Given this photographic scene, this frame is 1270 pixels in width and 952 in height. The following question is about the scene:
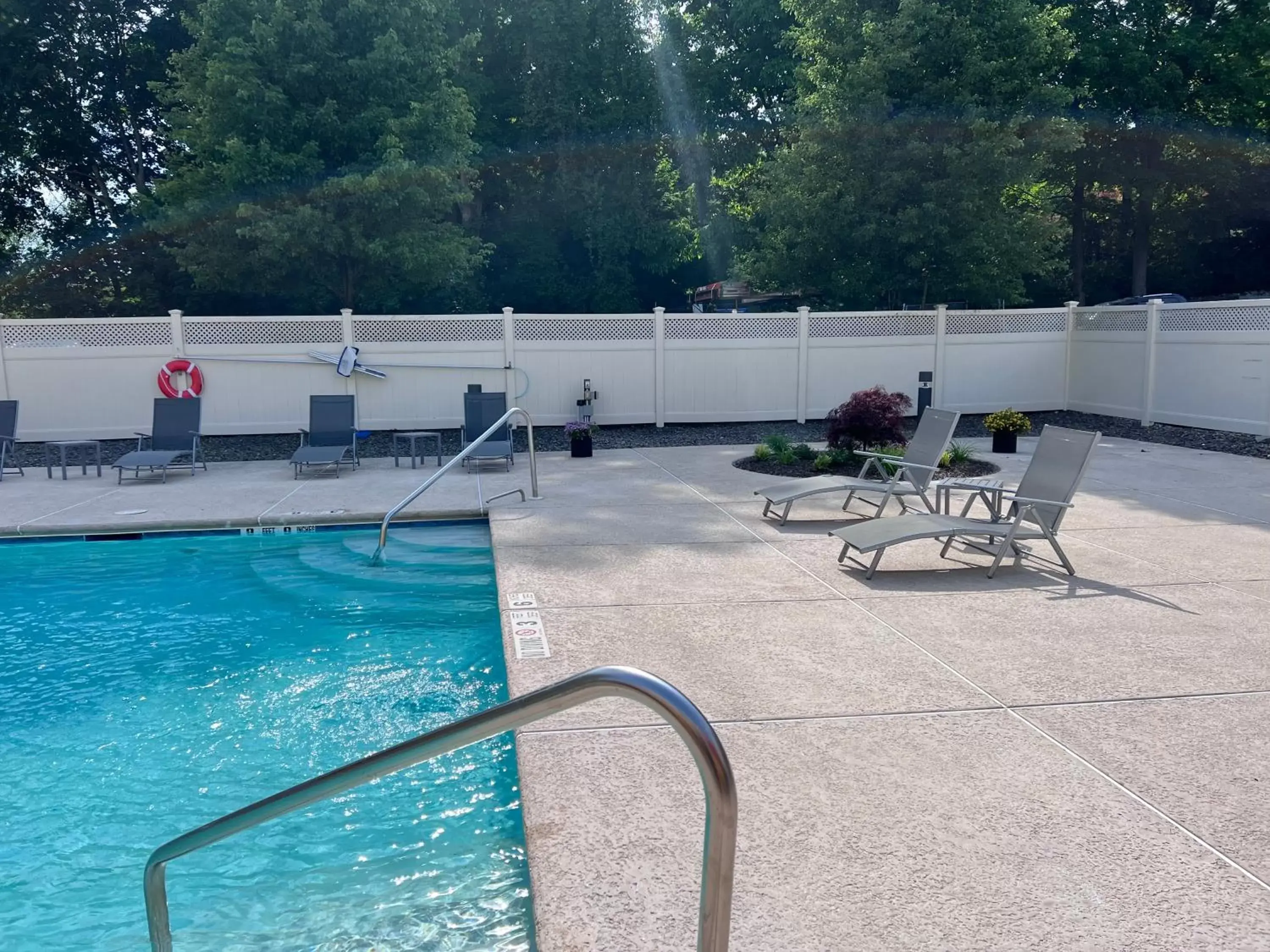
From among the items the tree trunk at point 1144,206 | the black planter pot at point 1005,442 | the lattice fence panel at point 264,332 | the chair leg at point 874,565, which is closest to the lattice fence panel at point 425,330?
the lattice fence panel at point 264,332

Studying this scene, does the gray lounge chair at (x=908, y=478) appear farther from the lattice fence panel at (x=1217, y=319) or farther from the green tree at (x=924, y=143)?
the green tree at (x=924, y=143)

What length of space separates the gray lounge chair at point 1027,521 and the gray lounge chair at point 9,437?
967 cm

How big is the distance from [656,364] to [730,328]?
51.1 inches

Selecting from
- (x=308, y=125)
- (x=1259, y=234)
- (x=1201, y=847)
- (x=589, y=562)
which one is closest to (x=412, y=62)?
(x=308, y=125)

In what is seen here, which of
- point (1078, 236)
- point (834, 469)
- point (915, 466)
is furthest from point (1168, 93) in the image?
point (915, 466)

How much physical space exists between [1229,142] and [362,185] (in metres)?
19.8

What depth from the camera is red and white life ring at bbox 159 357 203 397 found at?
12969mm

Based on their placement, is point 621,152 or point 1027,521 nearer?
point 1027,521

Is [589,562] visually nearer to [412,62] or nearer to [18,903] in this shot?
[18,903]

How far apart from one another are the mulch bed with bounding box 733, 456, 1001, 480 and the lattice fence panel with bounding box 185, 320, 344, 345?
6.23 metres

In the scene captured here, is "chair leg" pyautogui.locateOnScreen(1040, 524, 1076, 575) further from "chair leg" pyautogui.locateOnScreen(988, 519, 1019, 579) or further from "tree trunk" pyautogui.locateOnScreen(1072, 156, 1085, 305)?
"tree trunk" pyautogui.locateOnScreen(1072, 156, 1085, 305)

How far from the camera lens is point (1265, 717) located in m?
3.70

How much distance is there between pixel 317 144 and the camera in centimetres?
1694

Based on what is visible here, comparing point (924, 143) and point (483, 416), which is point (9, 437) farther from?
point (924, 143)
